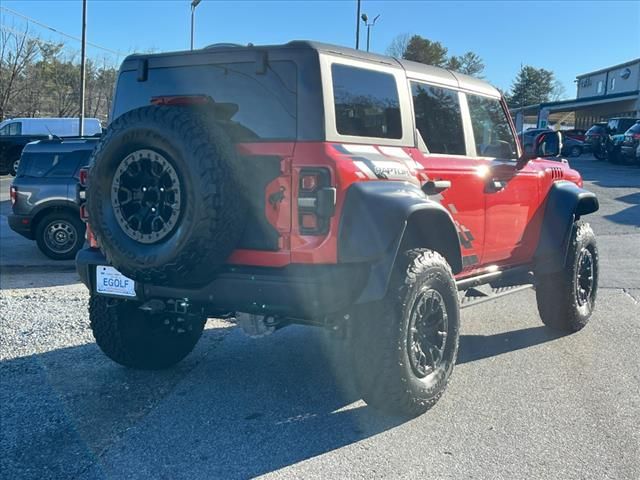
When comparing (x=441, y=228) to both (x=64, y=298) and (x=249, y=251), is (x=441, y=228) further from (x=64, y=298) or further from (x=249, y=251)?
(x=64, y=298)

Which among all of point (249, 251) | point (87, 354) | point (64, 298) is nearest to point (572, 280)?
point (249, 251)

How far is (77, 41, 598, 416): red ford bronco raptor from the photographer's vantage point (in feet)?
11.3

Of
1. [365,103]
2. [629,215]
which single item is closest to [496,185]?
[365,103]

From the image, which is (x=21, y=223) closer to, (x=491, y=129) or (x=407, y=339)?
(x=491, y=129)

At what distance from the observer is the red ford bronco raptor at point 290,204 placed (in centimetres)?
345

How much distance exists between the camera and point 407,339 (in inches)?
150

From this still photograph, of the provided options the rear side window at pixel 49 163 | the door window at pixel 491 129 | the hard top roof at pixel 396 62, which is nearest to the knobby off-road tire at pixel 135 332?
the hard top roof at pixel 396 62

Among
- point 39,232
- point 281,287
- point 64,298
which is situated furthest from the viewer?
point 39,232

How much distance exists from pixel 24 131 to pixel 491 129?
2563 centimetres

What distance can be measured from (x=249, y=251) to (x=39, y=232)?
7.40 meters

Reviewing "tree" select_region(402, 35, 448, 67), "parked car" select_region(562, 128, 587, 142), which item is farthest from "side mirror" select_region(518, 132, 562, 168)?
"tree" select_region(402, 35, 448, 67)

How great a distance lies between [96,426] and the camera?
12.5 feet

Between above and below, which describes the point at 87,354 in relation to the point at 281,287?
below

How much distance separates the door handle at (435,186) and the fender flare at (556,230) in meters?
1.79
